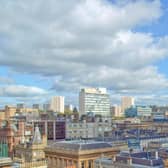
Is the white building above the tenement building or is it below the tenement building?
above

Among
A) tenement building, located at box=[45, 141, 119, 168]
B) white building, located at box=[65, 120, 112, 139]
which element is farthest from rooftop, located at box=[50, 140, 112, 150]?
white building, located at box=[65, 120, 112, 139]

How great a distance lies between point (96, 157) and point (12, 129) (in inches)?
1817

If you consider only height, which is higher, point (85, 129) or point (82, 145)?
point (85, 129)

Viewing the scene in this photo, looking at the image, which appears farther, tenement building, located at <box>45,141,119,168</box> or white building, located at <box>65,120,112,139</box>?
white building, located at <box>65,120,112,139</box>

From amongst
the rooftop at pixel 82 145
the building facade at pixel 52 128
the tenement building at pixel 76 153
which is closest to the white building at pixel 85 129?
the building facade at pixel 52 128

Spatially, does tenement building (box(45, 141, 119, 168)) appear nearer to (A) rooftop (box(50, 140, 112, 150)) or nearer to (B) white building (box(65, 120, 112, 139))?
(A) rooftop (box(50, 140, 112, 150))

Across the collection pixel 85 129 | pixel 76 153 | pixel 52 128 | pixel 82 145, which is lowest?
pixel 76 153

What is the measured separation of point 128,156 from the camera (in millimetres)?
73875

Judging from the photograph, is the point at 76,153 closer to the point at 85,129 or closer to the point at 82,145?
the point at 82,145

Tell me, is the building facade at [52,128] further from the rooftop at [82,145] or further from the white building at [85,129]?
the rooftop at [82,145]

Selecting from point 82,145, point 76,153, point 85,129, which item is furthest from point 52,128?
point 76,153

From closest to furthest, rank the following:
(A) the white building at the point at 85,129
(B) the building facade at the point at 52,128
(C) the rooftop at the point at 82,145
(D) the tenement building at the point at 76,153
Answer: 1. (D) the tenement building at the point at 76,153
2. (C) the rooftop at the point at 82,145
3. (B) the building facade at the point at 52,128
4. (A) the white building at the point at 85,129

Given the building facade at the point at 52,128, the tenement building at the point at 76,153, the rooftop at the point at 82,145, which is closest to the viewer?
the tenement building at the point at 76,153

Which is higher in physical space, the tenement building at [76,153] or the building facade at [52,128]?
the building facade at [52,128]
